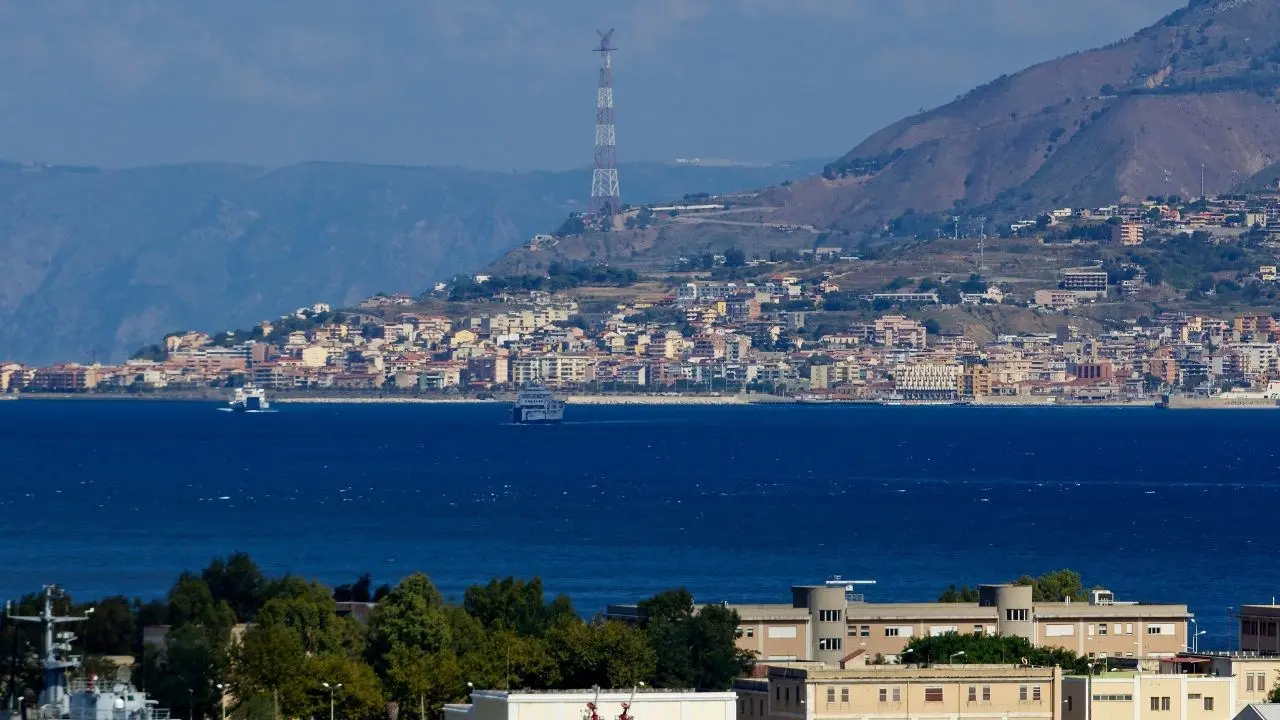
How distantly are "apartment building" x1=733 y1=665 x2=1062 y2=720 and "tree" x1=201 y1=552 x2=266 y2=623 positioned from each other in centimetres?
1582

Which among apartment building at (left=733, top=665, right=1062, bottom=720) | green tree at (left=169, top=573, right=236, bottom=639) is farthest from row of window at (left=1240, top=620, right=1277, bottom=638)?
green tree at (left=169, top=573, right=236, bottom=639)

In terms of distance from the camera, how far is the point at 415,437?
16538 cm

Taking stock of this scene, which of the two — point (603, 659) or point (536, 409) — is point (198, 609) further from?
point (536, 409)

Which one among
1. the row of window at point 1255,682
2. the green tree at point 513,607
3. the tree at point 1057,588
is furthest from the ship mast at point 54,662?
the tree at point 1057,588

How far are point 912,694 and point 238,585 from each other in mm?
18141

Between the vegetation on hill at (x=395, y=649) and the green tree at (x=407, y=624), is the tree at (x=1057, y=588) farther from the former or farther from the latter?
the green tree at (x=407, y=624)

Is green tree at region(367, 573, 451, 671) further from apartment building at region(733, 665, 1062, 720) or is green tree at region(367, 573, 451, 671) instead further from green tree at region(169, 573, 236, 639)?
apartment building at region(733, 665, 1062, 720)

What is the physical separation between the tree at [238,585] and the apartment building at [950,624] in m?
8.32

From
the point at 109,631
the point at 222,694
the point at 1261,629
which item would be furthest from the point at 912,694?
the point at 109,631

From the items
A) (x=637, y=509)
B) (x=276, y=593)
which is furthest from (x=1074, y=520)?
(x=276, y=593)

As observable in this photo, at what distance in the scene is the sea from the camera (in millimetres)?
69688

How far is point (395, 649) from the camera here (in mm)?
37812

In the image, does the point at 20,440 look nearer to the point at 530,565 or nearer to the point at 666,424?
the point at 666,424

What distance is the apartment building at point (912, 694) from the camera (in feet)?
106
